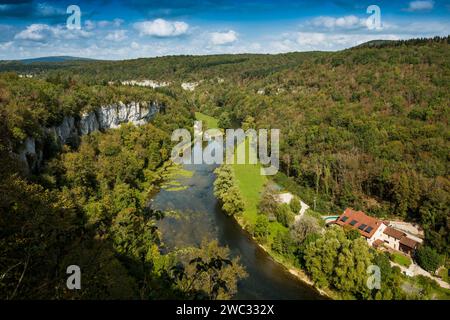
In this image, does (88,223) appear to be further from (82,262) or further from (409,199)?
(409,199)

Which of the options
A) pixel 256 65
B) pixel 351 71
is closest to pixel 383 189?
pixel 351 71

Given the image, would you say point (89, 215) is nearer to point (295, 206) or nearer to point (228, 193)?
point (228, 193)

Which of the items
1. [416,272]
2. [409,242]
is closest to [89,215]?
[416,272]

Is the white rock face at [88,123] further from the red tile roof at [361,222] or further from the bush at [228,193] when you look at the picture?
the red tile roof at [361,222]

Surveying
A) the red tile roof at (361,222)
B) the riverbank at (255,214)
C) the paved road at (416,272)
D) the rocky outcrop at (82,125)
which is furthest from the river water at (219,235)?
the rocky outcrop at (82,125)

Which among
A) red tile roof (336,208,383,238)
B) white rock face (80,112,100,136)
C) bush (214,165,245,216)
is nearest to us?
red tile roof (336,208,383,238)

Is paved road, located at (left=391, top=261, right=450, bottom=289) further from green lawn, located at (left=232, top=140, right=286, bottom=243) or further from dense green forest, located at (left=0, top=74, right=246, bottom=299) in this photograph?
dense green forest, located at (left=0, top=74, right=246, bottom=299)

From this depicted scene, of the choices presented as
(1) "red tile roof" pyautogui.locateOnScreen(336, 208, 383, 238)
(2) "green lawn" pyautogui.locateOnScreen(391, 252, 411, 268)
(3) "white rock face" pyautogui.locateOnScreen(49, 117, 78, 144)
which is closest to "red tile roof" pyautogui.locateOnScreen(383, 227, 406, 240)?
(1) "red tile roof" pyautogui.locateOnScreen(336, 208, 383, 238)
